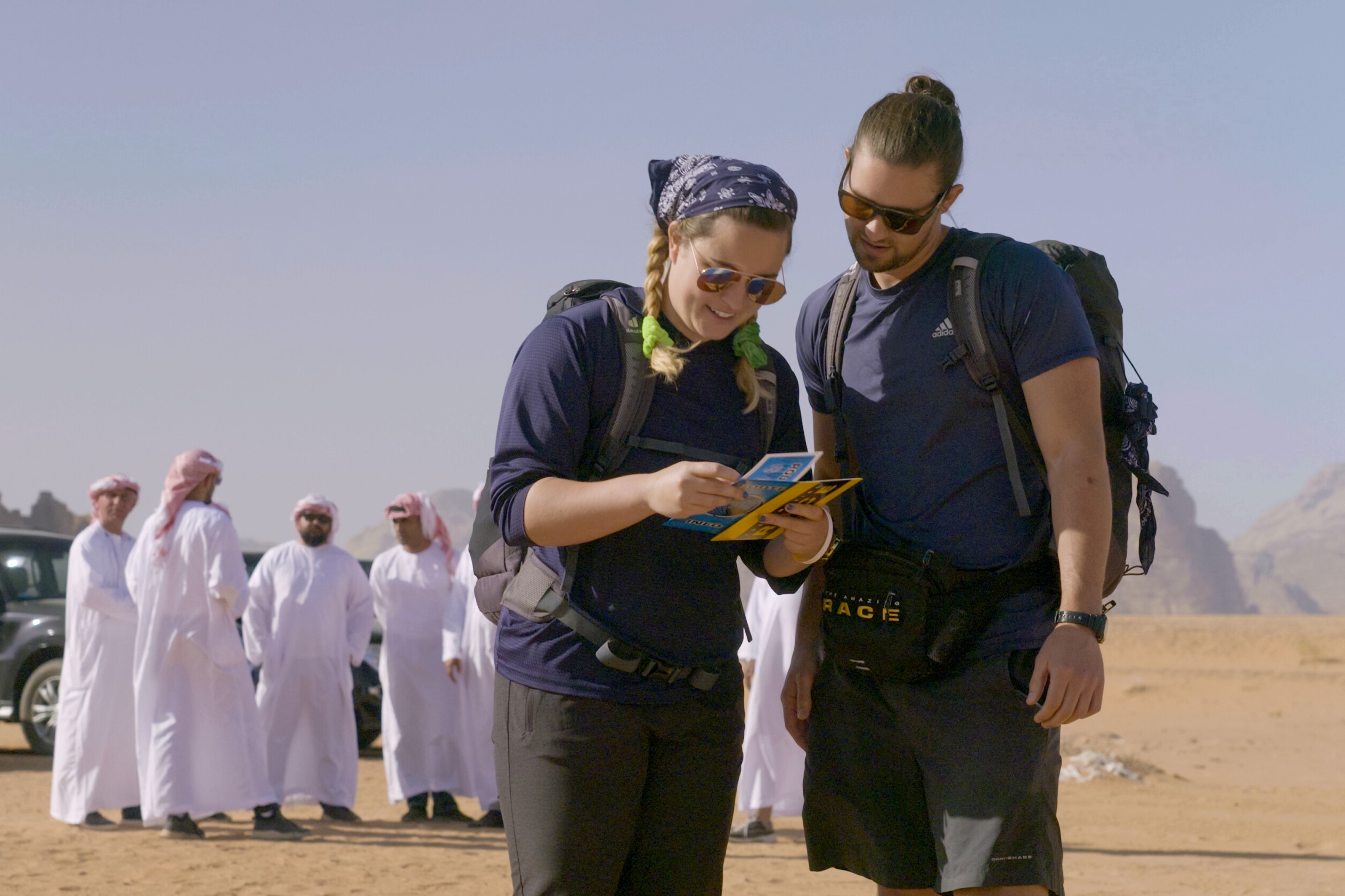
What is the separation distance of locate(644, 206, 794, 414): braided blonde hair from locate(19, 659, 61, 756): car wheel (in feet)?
38.4

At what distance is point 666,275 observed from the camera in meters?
2.84

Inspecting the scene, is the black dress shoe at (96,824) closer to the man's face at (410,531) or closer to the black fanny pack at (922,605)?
the man's face at (410,531)

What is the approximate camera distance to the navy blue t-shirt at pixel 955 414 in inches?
112

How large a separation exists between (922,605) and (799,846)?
676 centimetres

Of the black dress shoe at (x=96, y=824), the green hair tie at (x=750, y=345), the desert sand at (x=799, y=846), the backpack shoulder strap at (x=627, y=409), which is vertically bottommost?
the desert sand at (x=799, y=846)

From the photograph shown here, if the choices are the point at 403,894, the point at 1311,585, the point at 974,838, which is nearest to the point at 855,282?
the point at 974,838

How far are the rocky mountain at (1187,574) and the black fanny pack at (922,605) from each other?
12663 centimetres

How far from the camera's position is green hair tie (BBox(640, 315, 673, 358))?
2.73 meters

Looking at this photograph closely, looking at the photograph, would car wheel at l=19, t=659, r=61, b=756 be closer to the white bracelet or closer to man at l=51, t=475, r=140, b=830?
man at l=51, t=475, r=140, b=830

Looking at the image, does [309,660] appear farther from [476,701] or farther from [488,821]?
[488,821]

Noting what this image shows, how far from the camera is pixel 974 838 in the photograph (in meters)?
2.79

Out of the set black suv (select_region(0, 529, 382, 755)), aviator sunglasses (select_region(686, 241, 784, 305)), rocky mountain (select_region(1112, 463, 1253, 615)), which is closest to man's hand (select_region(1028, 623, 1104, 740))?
aviator sunglasses (select_region(686, 241, 784, 305))

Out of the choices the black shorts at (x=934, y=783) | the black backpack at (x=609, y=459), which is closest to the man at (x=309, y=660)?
the black shorts at (x=934, y=783)

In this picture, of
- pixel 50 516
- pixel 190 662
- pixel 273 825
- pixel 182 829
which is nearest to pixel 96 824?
pixel 182 829
